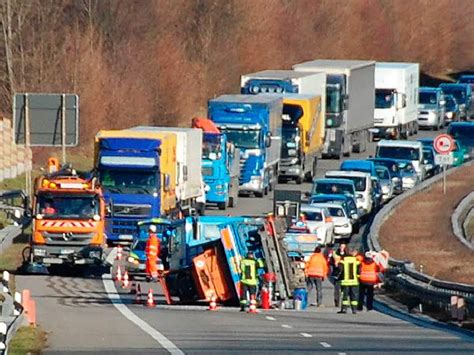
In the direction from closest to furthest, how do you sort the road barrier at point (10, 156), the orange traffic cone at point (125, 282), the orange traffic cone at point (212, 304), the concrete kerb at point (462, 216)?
1. the orange traffic cone at point (212, 304)
2. the orange traffic cone at point (125, 282)
3. the concrete kerb at point (462, 216)
4. the road barrier at point (10, 156)

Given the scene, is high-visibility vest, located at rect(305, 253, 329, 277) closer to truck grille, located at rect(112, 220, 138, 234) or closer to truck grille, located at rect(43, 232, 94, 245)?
truck grille, located at rect(43, 232, 94, 245)

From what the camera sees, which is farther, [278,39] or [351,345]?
[278,39]

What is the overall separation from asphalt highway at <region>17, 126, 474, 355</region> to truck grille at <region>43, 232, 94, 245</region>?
256cm

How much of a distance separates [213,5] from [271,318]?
54937 millimetres

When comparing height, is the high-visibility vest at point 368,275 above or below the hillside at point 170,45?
below

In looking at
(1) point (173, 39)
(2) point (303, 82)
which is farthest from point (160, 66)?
(2) point (303, 82)

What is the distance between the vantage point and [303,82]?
211ft

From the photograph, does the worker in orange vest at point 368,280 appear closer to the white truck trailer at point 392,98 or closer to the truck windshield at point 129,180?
the truck windshield at point 129,180

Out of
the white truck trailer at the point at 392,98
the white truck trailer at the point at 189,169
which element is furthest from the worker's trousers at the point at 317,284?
the white truck trailer at the point at 392,98

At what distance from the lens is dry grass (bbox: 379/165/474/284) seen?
39.4m

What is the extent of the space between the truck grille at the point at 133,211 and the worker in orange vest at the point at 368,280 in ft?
39.9

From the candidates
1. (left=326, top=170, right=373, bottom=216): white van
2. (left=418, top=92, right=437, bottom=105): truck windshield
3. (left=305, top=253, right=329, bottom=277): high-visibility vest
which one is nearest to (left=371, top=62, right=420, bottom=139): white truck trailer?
(left=418, top=92, right=437, bottom=105): truck windshield

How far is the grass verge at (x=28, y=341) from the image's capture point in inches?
918

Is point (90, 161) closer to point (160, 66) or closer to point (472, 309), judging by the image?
point (160, 66)
